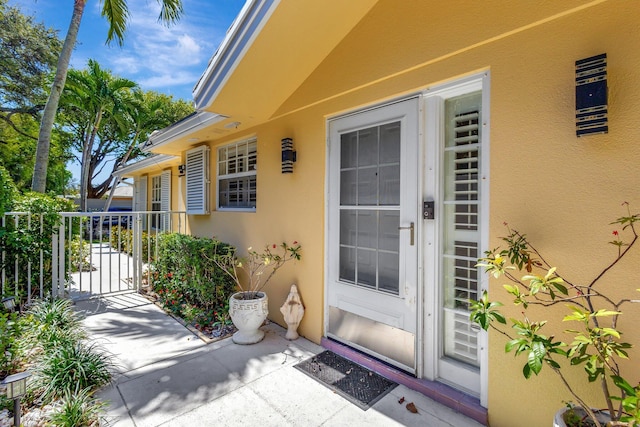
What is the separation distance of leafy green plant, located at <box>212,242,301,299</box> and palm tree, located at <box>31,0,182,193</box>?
5.44 meters

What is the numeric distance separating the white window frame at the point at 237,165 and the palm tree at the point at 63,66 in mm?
4176

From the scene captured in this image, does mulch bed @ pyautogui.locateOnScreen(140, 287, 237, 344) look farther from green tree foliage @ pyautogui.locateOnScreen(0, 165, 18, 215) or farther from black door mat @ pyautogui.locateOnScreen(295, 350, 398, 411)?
green tree foliage @ pyautogui.locateOnScreen(0, 165, 18, 215)

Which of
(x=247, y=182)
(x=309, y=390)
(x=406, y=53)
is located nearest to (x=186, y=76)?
(x=247, y=182)

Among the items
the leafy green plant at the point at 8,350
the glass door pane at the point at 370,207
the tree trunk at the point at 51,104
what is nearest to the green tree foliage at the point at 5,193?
the leafy green plant at the point at 8,350

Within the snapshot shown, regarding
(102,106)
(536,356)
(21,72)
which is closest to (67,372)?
(536,356)

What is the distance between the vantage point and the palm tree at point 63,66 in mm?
6766

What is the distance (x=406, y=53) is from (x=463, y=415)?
134 inches

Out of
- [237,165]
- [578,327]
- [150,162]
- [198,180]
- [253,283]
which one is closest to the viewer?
[578,327]

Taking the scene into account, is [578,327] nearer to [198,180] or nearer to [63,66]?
[198,180]

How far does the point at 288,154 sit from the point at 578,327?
3546mm

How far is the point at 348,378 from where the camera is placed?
3188 mm

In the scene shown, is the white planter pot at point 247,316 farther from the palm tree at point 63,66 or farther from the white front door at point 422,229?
the palm tree at point 63,66

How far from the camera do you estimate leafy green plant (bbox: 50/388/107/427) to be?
2344 mm

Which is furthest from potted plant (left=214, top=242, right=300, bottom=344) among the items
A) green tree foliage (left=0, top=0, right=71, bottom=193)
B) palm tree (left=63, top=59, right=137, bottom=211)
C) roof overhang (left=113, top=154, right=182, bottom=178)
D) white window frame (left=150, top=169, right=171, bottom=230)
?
green tree foliage (left=0, top=0, right=71, bottom=193)
